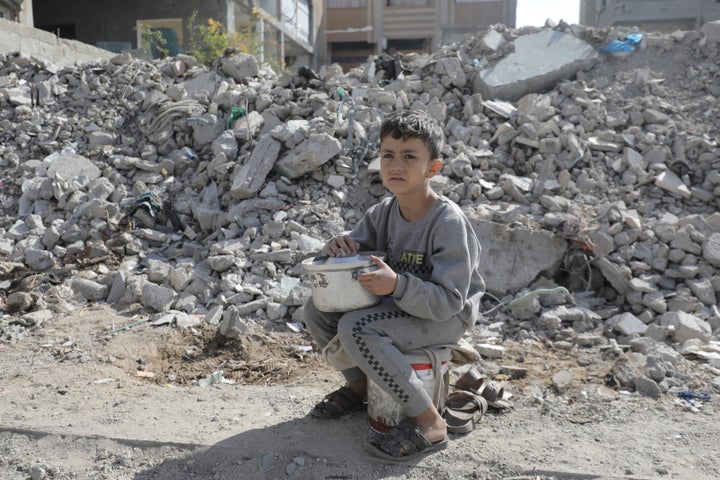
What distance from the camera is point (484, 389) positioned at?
2820 millimetres

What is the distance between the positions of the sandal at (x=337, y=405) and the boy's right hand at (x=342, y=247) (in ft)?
2.29

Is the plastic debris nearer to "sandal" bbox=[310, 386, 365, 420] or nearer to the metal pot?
"sandal" bbox=[310, 386, 365, 420]

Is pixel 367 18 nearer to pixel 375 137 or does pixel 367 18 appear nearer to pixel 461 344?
pixel 375 137

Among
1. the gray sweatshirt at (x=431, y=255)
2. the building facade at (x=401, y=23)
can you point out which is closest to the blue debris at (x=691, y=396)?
the gray sweatshirt at (x=431, y=255)

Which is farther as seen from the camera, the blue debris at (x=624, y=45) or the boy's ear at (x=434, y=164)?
the blue debris at (x=624, y=45)

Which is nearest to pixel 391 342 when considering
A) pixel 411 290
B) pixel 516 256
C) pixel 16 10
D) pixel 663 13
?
pixel 411 290

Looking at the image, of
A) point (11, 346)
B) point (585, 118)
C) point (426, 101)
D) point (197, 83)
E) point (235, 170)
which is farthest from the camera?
point (197, 83)

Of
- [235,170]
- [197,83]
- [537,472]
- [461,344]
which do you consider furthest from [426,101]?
[537,472]

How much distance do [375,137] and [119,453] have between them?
4.59m

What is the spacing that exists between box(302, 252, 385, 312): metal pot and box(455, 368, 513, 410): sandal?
870 millimetres

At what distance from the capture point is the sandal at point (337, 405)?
2611mm

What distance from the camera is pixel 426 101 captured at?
729 cm

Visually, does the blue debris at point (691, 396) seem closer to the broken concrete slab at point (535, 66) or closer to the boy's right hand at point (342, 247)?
the boy's right hand at point (342, 247)

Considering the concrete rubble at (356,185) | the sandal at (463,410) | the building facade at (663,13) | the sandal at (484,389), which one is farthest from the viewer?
the building facade at (663,13)
